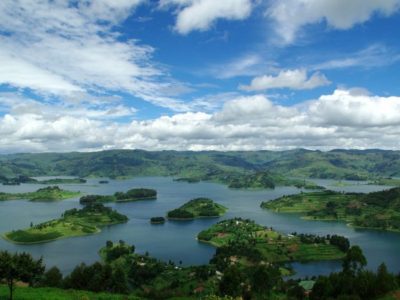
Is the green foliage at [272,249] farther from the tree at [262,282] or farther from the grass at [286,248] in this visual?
the tree at [262,282]

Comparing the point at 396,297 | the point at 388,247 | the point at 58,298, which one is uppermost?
the point at 58,298

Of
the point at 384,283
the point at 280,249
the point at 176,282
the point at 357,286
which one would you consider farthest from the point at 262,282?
the point at 280,249

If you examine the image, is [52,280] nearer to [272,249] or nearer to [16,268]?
[16,268]

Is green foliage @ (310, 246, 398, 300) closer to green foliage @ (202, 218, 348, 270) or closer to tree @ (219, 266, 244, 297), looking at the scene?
tree @ (219, 266, 244, 297)

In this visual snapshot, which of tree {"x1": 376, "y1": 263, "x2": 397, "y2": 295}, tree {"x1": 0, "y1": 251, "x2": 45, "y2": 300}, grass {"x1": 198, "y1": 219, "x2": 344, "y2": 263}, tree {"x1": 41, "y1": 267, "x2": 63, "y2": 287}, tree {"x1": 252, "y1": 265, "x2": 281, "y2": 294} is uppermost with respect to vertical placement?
tree {"x1": 0, "y1": 251, "x2": 45, "y2": 300}

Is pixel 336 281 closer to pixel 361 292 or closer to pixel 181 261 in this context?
pixel 361 292

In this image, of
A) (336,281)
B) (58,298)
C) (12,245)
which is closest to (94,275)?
(58,298)

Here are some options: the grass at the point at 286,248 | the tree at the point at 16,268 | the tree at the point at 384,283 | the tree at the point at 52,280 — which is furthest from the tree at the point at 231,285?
the grass at the point at 286,248

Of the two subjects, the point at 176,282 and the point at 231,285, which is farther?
the point at 176,282

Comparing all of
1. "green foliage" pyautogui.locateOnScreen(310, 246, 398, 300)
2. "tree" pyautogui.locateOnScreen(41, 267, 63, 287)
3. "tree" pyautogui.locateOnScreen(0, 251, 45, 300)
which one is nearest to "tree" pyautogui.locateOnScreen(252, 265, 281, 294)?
"green foliage" pyautogui.locateOnScreen(310, 246, 398, 300)

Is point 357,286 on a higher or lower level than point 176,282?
higher

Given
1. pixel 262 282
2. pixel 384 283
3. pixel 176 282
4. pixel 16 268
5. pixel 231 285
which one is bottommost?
pixel 176 282
